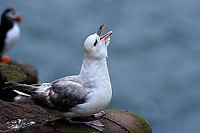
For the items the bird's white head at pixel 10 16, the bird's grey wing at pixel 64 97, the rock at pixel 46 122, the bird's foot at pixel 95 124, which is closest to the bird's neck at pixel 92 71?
the bird's grey wing at pixel 64 97

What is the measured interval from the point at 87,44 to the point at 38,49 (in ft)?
30.1

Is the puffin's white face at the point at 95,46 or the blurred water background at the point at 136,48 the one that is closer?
the puffin's white face at the point at 95,46

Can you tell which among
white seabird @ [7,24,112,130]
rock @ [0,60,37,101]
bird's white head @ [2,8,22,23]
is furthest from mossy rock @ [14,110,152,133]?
bird's white head @ [2,8,22,23]

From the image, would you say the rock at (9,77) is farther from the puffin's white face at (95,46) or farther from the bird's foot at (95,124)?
the puffin's white face at (95,46)

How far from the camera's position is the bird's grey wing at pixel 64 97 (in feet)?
16.9

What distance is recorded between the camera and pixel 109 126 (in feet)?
18.4

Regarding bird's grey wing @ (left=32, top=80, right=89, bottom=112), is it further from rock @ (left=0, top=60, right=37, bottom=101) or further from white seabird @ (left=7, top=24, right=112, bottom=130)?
rock @ (left=0, top=60, right=37, bottom=101)

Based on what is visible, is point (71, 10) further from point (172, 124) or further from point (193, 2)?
point (172, 124)

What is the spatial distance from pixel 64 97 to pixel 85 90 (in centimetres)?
31

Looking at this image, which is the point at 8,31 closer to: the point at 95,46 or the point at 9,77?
the point at 9,77

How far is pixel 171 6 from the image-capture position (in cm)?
1561

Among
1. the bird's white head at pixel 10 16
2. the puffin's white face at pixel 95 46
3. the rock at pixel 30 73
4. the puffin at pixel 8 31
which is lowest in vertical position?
the puffin's white face at pixel 95 46

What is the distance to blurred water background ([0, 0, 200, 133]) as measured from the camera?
464 inches

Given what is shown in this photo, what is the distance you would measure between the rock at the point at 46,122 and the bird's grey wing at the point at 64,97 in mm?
353
